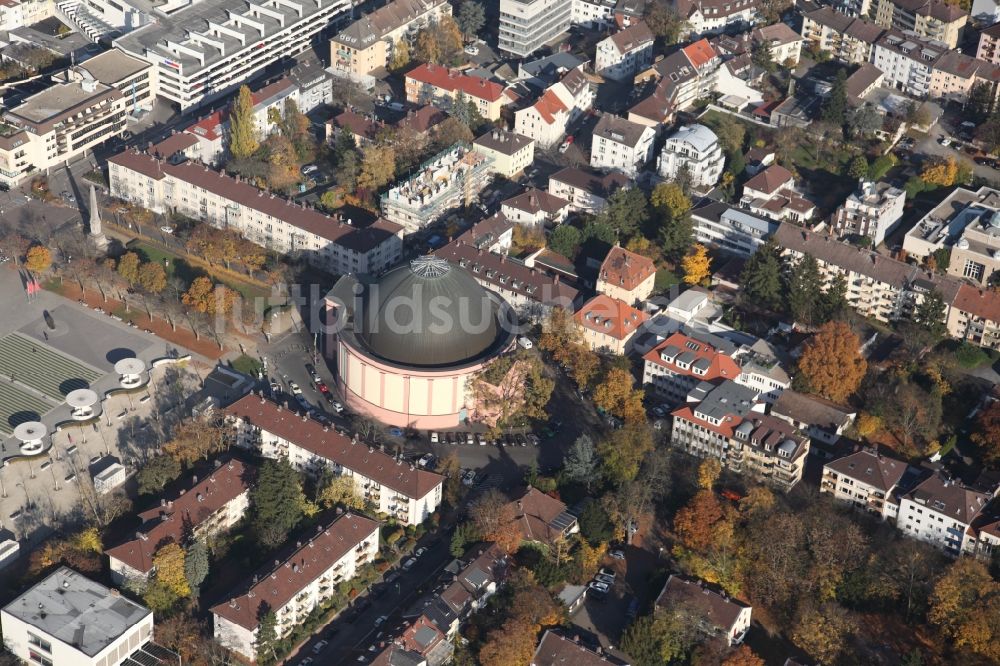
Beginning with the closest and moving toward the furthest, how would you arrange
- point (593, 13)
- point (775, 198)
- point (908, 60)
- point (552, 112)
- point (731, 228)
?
1. point (731, 228)
2. point (775, 198)
3. point (552, 112)
4. point (908, 60)
5. point (593, 13)

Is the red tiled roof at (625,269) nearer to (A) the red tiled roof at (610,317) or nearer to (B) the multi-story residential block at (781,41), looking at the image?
(A) the red tiled roof at (610,317)

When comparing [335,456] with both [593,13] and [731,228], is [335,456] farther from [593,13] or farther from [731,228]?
[593,13]

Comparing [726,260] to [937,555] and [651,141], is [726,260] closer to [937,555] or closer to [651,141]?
[651,141]

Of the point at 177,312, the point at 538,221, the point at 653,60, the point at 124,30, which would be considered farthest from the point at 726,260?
the point at 124,30

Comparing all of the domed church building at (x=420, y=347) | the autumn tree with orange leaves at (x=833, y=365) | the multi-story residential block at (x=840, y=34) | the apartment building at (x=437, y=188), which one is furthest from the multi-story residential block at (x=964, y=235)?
the domed church building at (x=420, y=347)

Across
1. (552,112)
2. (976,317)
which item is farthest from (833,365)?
(552,112)
